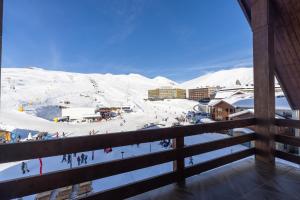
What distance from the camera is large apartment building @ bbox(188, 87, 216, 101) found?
113 feet

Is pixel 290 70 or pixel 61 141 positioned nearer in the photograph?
pixel 61 141

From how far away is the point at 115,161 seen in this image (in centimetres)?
155

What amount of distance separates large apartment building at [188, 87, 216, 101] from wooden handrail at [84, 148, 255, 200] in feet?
104

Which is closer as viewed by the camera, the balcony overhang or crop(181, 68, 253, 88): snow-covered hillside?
the balcony overhang

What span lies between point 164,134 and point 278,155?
1.89 metres

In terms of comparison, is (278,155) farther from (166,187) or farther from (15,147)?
(15,147)

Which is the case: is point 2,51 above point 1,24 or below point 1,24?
below

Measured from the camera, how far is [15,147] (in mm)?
1162

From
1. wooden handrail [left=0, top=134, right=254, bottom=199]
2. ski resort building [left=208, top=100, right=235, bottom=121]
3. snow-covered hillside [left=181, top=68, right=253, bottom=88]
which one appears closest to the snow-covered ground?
snow-covered hillside [left=181, top=68, right=253, bottom=88]

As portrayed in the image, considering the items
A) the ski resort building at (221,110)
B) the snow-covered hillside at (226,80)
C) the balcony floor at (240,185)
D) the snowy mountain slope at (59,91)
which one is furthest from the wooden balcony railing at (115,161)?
the snowy mountain slope at (59,91)

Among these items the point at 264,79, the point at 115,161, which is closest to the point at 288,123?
the point at 264,79

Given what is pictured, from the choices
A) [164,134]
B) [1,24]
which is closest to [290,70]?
[164,134]

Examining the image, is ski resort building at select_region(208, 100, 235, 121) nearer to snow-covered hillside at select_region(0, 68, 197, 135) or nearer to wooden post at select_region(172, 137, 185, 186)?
snow-covered hillside at select_region(0, 68, 197, 135)

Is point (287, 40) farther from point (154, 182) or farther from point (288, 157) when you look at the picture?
point (154, 182)
